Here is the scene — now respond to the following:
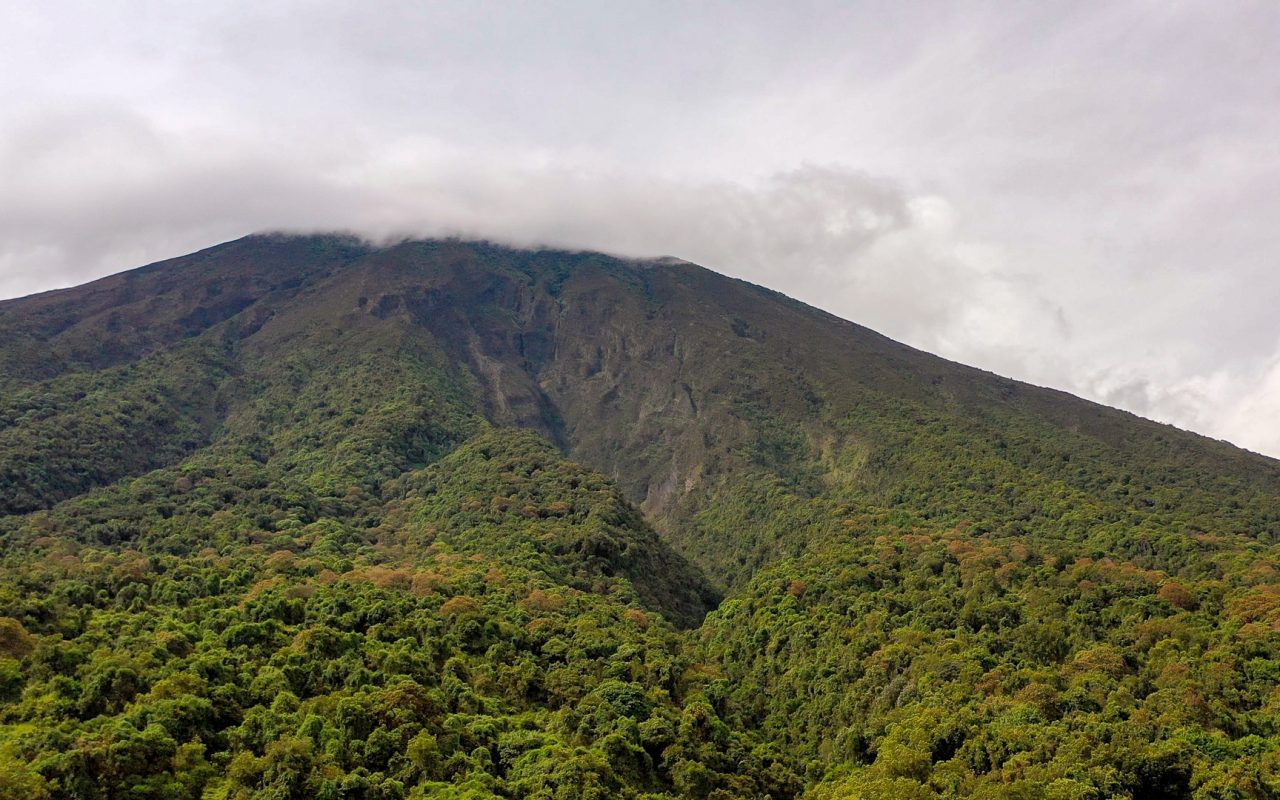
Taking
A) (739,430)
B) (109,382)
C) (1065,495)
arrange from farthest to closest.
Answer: (739,430) → (109,382) → (1065,495)

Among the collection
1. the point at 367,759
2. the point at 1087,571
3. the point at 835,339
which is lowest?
the point at 367,759

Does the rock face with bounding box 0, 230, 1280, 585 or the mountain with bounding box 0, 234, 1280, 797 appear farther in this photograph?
the rock face with bounding box 0, 230, 1280, 585

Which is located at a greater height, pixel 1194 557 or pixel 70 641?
pixel 1194 557

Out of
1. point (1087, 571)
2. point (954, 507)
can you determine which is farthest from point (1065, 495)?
point (1087, 571)

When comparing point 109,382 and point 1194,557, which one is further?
point 109,382

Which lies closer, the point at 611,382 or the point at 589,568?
the point at 589,568

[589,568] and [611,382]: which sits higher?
[611,382]

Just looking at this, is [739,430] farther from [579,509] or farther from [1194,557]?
[1194,557]

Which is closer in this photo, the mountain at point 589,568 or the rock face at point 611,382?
the mountain at point 589,568
